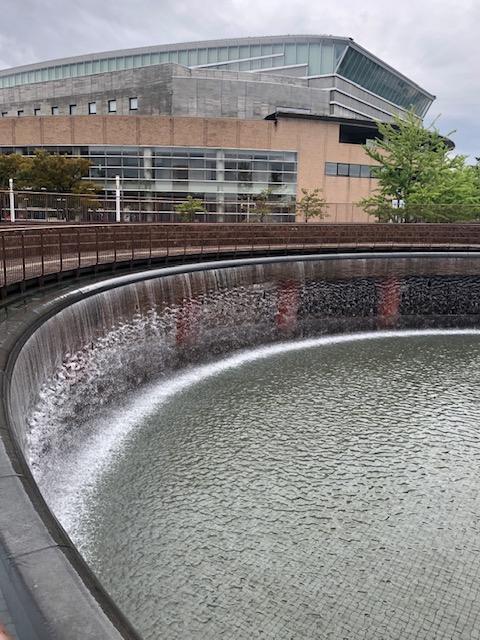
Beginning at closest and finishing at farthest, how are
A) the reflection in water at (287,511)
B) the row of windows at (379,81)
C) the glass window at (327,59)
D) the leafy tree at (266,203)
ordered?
the reflection in water at (287,511), the leafy tree at (266,203), the glass window at (327,59), the row of windows at (379,81)

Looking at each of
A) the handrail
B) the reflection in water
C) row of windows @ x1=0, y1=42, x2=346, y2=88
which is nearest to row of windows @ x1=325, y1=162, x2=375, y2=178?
row of windows @ x1=0, y1=42, x2=346, y2=88

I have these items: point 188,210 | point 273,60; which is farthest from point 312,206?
point 273,60

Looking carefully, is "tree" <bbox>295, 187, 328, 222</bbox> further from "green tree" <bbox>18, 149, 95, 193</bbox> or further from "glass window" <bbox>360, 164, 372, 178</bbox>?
"green tree" <bbox>18, 149, 95, 193</bbox>

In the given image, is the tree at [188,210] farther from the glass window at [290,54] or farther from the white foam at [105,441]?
the glass window at [290,54]

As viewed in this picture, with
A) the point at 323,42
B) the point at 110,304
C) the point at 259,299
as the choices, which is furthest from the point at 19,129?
the point at 110,304

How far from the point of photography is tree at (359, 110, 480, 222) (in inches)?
1416

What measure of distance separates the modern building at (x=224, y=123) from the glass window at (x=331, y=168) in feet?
0.32

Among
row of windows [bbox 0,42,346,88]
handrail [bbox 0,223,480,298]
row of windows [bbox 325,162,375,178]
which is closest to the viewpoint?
handrail [bbox 0,223,480,298]

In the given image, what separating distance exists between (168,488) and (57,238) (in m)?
7.96

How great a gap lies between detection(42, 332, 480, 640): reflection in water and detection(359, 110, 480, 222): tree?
25486 millimetres

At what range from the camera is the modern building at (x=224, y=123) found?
4750cm

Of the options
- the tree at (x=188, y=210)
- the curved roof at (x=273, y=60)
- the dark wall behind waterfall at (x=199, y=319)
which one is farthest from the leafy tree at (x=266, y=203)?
the curved roof at (x=273, y=60)

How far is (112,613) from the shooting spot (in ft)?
9.58

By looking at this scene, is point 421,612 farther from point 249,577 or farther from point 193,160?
point 193,160
